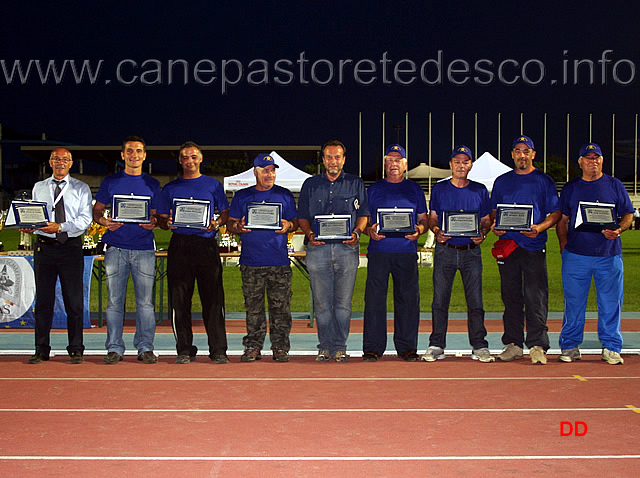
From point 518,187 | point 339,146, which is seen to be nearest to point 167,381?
point 339,146

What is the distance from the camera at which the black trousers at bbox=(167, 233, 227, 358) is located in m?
8.51

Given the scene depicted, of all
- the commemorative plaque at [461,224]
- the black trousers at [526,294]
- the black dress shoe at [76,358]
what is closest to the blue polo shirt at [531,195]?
the black trousers at [526,294]

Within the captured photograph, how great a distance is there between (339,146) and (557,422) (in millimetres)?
3716

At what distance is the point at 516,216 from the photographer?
8.30m

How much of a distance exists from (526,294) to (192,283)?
3.50m

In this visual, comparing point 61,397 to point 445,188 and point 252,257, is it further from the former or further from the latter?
point 445,188

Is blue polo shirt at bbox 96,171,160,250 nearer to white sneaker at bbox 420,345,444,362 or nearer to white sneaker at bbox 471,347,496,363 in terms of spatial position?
white sneaker at bbox 420,345,444,362

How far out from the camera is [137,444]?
546 centimetres

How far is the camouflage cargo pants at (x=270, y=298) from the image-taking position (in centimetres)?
856

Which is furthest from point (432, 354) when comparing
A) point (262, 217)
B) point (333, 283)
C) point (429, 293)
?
point (429, 293)

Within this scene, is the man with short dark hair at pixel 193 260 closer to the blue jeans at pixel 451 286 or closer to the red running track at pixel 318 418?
the red running track at pixel 318 418

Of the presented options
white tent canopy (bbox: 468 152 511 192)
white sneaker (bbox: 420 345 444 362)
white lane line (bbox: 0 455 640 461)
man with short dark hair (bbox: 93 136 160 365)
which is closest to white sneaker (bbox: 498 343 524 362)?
white sneaker (bbox: 420 345 444 362)

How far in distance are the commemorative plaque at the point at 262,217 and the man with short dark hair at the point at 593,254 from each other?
2979mm

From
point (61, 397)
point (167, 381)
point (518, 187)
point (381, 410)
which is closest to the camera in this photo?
point (381, 410)
